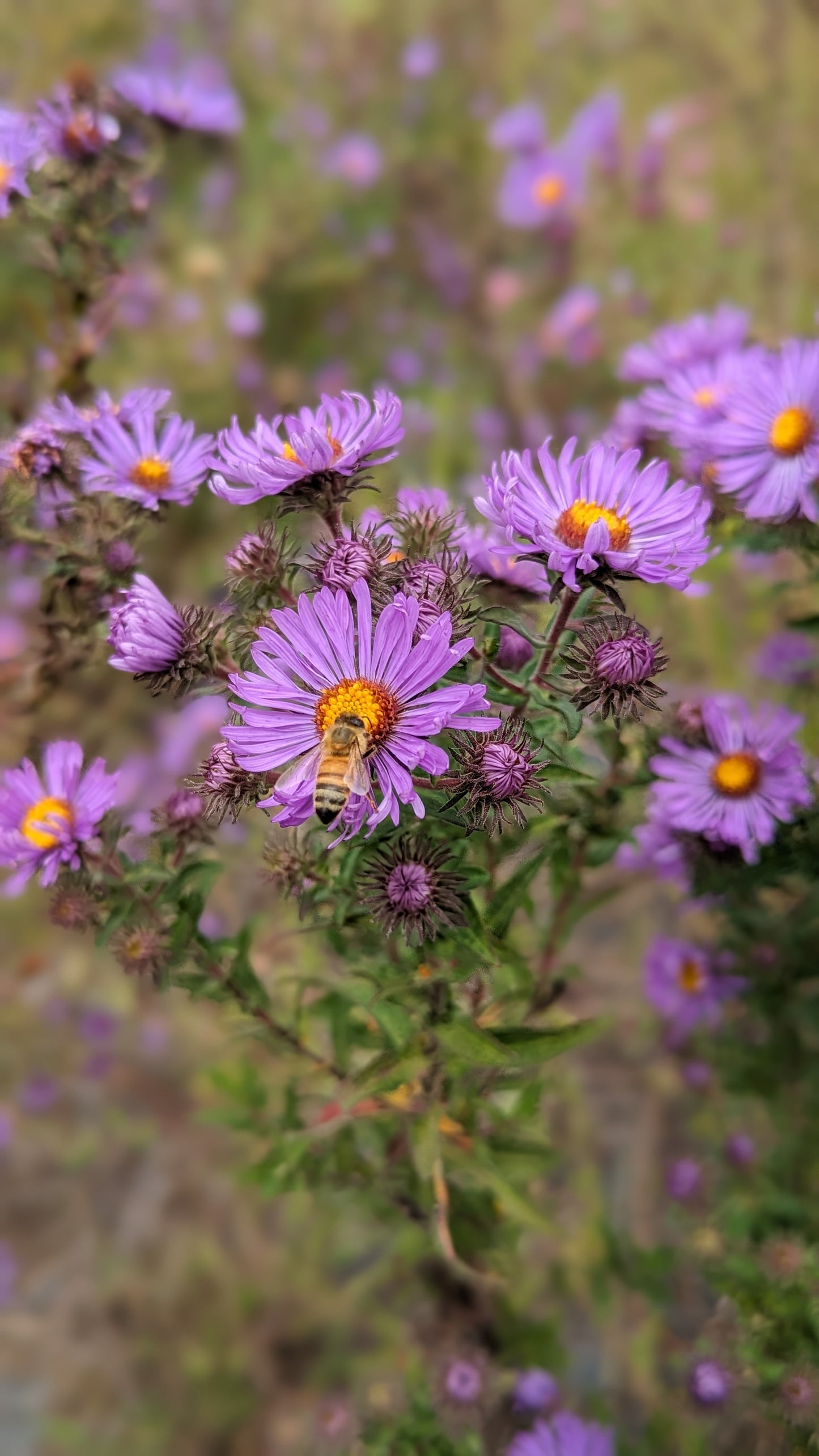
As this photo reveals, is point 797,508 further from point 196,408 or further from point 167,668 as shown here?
point 196,408

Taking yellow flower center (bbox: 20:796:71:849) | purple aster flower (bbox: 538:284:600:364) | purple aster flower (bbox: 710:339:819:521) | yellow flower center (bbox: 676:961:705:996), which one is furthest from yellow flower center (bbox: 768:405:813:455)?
purple aster flower (bbox: 538:284:600:364)

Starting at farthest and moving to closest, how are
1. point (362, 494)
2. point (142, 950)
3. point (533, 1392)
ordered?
point (362, 494)
point (533, 1392)
point (142, 950)

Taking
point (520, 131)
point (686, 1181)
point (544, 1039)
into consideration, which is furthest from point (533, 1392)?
point (520, 131)

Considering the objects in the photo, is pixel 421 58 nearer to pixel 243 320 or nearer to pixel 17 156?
pixel 243 320

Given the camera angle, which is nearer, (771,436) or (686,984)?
(771,436)

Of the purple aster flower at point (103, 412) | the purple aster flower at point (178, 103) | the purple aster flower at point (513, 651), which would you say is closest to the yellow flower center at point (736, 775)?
the purple aster flower at point (513, 651)

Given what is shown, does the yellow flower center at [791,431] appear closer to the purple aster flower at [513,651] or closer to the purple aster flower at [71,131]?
the purple aster flower at [513,651]

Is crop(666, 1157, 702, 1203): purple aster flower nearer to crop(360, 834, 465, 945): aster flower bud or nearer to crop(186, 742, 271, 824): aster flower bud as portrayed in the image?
crop(360, 834, 465, 945): aster flower bud
